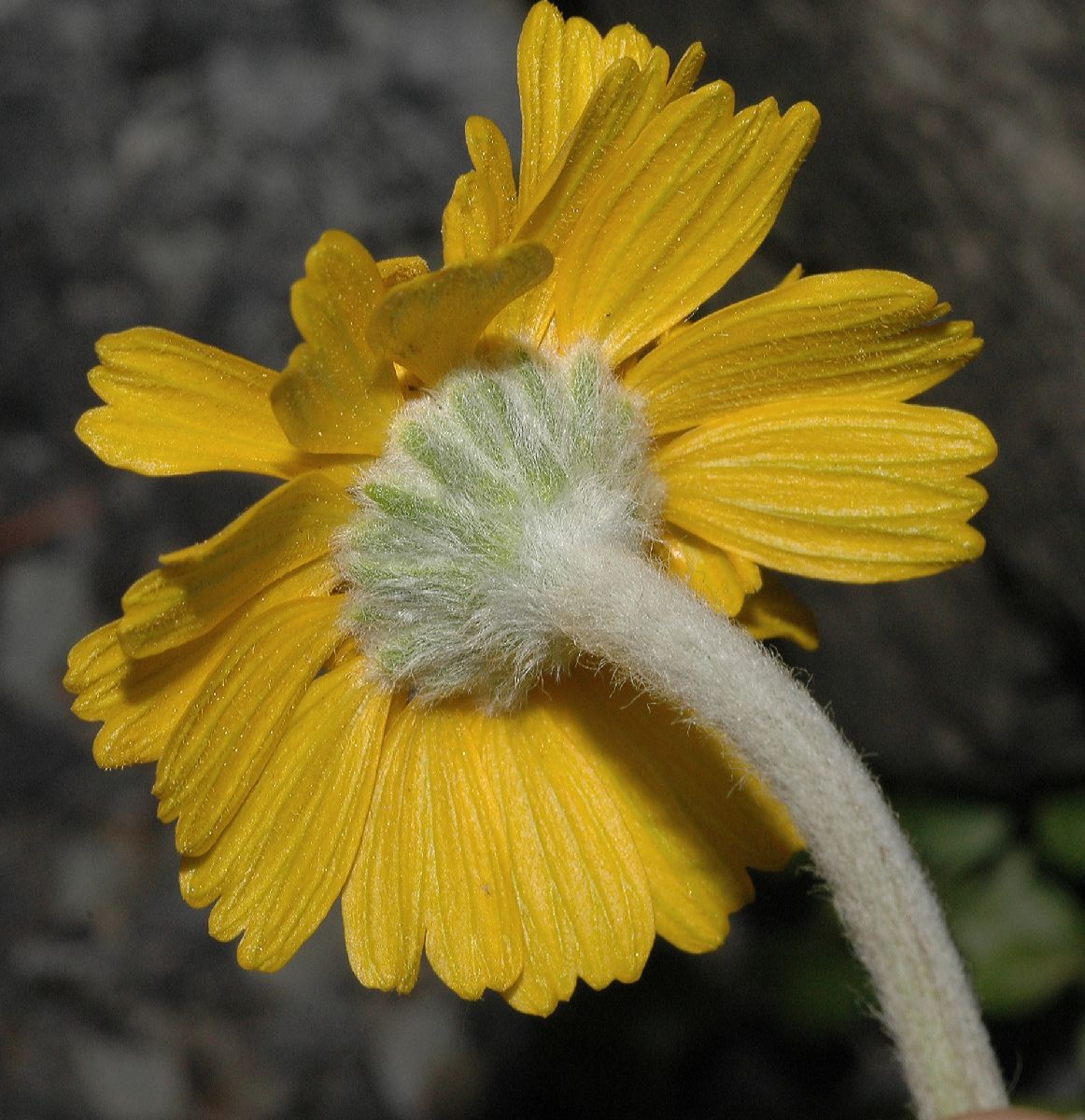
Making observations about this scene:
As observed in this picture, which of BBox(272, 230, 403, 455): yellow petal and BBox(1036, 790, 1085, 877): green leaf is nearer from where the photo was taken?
BBox(272, 230, 403, 455): yellow petal

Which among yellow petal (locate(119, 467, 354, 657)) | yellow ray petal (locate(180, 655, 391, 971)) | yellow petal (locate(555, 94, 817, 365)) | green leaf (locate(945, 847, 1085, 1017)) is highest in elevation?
yellow petal (locate(555, 94, 817, 365))

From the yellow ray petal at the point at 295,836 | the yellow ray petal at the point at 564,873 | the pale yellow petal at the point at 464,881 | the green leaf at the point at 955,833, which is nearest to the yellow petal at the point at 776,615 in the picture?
the yellow ray petal at the point at 564,873

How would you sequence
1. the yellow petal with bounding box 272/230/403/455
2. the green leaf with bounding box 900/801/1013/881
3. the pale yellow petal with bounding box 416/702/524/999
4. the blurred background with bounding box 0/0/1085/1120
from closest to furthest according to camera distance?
the yellow petal with bounding box 272/230/403/455 < the pale yellow petal with bounding box 416/702/524/999 < the blurred background with bounding box 0/0/1085/1120 < the green leaf with bounding box 900/801/1013/881

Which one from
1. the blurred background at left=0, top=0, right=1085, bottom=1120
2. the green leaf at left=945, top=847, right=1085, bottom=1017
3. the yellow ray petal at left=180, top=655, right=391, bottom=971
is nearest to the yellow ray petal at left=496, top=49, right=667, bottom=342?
the yellow ray petal at left=180, top=655, right=391, bottom=971

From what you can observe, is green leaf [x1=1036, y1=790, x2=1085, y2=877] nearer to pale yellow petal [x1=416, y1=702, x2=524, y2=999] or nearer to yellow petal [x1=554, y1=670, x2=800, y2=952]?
yellow petal [x1=554, y1=670, x2=800, y2=952]

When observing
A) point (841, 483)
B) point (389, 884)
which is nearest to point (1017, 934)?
point (841, 483)

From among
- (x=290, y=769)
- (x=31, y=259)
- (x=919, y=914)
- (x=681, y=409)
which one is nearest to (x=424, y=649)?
(x=290, y=769)

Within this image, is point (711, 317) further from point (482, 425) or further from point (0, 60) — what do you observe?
point (0, 60)

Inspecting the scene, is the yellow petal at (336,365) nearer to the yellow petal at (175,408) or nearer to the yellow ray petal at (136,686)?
the yellow petal at (175,408)
